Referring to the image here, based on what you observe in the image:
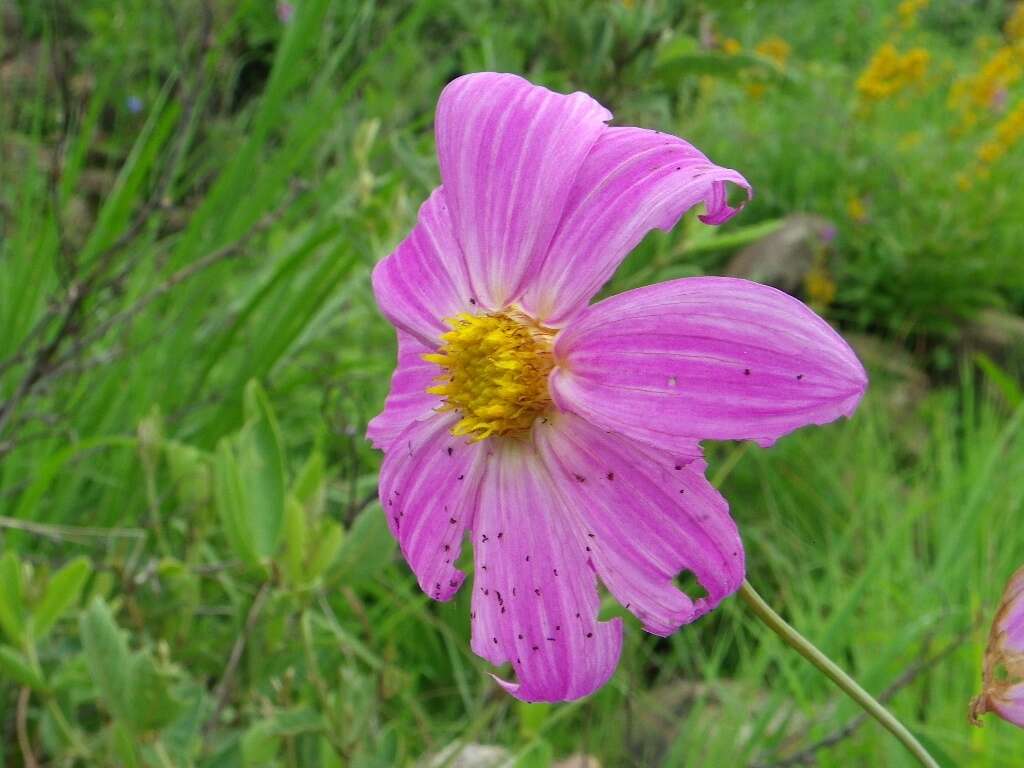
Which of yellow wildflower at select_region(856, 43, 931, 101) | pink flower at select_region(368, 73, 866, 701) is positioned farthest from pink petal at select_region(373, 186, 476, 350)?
yellow wildflower at select_region(856, 43, 931, 101)

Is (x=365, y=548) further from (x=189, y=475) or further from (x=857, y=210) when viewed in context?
(x=857, y=210)

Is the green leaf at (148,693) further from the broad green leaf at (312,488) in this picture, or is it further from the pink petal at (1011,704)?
the pink petal at (1011,704)

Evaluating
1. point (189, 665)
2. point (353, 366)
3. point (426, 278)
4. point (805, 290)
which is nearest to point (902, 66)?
point (805, 290)

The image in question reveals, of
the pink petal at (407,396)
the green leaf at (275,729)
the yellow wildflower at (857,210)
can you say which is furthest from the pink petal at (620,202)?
the yellow wildflower at (857,210)

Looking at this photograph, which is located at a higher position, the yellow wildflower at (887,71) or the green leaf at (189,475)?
the green leaf at (189,475)

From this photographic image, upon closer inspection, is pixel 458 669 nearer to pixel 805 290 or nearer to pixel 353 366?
pixel 353 366

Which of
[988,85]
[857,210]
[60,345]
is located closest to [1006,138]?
[988,85]

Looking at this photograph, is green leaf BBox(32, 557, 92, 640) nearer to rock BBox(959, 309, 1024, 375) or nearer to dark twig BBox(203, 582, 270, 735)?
dark twig BBox(203, 582, 270, 735)
